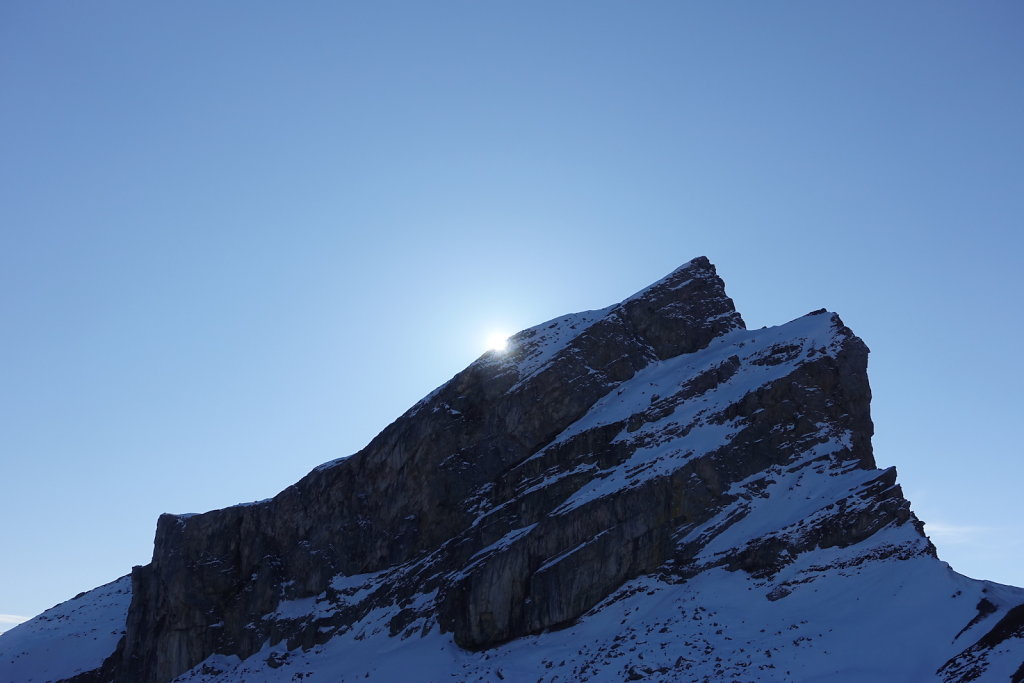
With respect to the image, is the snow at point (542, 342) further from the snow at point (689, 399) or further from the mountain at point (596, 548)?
the snow at point (689, 399)

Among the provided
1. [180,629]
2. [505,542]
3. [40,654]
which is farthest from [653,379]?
[40,654]

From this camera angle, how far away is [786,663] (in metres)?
48.4

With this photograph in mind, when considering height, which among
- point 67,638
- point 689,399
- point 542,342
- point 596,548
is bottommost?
point 596,548

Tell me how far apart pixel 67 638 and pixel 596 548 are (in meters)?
52.7

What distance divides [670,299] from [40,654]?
2395 inches

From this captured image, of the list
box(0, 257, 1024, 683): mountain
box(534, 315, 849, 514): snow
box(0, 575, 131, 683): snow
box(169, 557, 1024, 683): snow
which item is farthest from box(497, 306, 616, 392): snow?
box(0, 575, 131, 683): snow

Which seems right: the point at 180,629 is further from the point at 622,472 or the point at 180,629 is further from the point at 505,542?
the point at 622,472

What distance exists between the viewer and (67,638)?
8962cm

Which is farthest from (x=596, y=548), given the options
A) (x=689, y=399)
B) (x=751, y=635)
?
(x=689, y=399)

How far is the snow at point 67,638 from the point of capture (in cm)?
8438

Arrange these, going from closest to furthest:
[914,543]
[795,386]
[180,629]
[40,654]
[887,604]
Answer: [887,604] → [914,543] → [795,386] → [180,629] → [40,654]

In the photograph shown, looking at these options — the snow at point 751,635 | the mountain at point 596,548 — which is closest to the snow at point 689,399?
the mountain at point 596,548

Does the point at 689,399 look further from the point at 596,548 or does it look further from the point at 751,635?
the point at 751,635

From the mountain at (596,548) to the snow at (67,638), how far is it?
27cm
